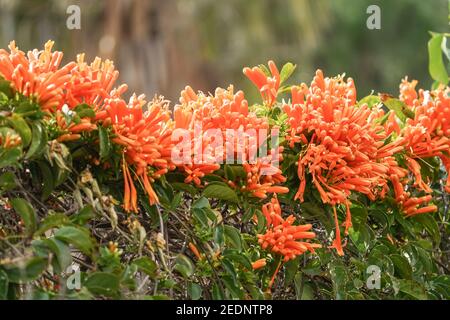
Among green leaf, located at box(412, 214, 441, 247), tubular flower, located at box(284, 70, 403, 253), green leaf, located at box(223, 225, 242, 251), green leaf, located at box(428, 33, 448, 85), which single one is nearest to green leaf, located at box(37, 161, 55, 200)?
green leaf, located at box(223, 225, 242, 251)

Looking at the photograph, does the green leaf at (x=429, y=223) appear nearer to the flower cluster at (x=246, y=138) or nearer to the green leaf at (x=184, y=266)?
the flower cluster at (x=246, y=138)

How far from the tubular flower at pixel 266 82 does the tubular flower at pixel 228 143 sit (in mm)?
175

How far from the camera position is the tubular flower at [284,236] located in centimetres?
200

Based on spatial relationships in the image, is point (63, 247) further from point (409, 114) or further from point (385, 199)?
point (409, 114)

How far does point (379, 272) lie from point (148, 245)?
2.30 ft

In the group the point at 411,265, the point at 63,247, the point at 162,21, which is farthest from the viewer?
the point at 162,21

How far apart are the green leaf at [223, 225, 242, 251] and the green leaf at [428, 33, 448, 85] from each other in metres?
1.57

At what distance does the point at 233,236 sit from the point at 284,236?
130 mm

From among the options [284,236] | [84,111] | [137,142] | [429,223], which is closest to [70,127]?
[84,111]

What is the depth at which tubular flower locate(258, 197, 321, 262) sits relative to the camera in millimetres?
1999

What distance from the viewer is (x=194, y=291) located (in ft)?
6.31

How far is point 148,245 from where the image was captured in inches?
73.7

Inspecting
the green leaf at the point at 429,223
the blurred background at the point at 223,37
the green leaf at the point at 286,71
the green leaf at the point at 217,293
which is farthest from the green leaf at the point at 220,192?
the blurred background at the point at 223,37

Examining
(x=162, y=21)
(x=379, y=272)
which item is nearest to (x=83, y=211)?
(x=379, y=272)
